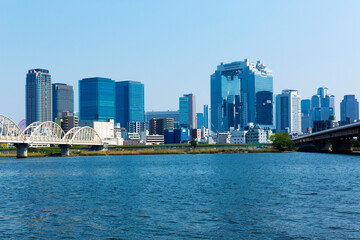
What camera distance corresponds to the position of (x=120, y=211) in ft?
134

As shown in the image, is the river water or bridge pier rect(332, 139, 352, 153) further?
bridge pier rect(332, 139, 352, 153)

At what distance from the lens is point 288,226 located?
32.9m

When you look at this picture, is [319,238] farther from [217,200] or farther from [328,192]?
[328,192]

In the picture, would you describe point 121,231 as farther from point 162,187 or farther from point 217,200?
point 162,187

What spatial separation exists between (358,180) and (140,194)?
33.7 meters

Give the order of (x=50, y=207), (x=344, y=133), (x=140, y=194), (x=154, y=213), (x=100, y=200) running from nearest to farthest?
(x=154, y=213)
(x=50, y=207)
(x=100, y=200)
(x=140, y=194)
(x=344, y=133)

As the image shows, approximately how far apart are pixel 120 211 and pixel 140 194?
1232 centimetres

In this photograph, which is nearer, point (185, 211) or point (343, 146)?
point (185, 211)

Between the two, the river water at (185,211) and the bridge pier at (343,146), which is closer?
the river water at (185,211)

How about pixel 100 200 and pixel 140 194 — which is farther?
pixel 140 194

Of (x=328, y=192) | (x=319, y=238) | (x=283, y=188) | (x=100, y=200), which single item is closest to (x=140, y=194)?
(x=100, y=200)

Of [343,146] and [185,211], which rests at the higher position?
[343,146]

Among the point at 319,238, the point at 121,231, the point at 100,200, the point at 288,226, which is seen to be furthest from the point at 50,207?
the point at 319,238

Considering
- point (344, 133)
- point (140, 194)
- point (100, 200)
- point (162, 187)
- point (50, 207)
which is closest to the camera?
point (50, 207)
